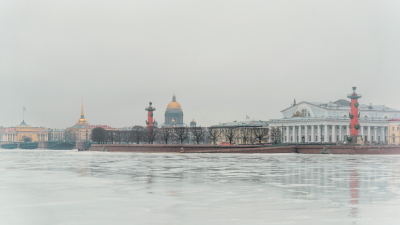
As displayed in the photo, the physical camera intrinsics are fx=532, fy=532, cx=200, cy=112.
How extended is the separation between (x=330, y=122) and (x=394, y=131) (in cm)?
1258

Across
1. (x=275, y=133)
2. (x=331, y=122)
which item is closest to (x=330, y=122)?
(x=331, y=122)

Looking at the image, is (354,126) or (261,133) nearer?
(354,126)

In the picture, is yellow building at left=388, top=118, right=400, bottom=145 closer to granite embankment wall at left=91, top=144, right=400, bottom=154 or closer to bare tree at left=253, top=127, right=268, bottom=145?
bare tree at left=253, top=127, right=268, bottom=145

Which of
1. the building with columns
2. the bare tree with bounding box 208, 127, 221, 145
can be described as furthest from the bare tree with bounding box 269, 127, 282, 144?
the bare tree with bounding box 208, 127, 221, 145

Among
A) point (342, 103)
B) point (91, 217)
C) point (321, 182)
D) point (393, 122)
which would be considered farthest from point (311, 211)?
point (342, 103)

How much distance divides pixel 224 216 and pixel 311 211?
8.87ft

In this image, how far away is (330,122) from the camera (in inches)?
4254

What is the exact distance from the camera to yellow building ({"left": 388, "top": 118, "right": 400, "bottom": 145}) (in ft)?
344

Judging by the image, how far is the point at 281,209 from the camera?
16000 millimetres

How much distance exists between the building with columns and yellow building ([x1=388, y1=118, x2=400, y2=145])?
6.24ft

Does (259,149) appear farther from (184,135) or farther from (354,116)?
(184,135)

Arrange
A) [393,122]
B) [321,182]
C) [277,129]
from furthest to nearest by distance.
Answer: [277,129]
[393,122]
[321,182]

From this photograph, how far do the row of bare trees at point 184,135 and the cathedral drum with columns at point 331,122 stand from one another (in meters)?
4.34

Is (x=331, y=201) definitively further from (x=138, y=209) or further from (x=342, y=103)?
(x=342, y=103)
